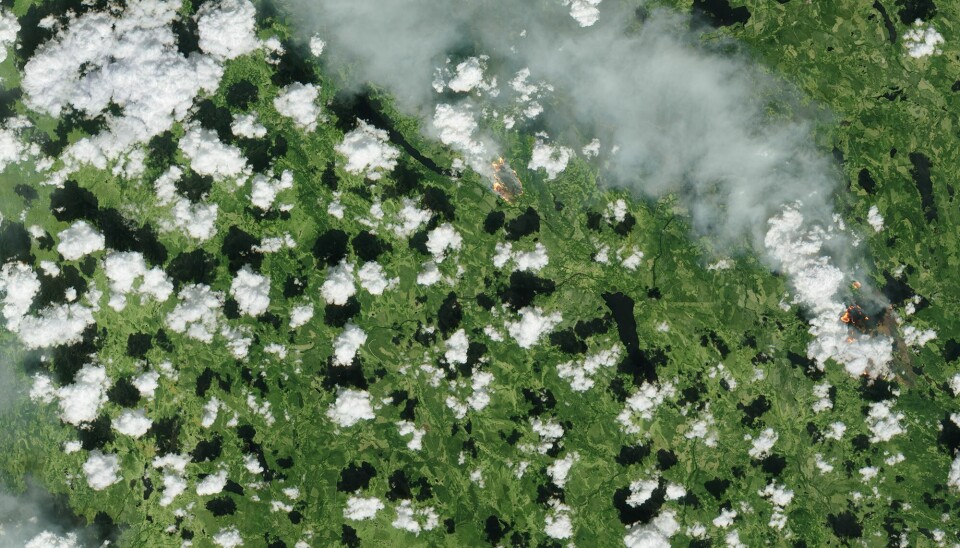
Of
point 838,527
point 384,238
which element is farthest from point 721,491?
point 384,238

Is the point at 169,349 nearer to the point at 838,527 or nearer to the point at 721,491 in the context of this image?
the point at 721,491

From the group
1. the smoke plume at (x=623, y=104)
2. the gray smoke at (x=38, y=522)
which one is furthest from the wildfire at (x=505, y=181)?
the gray smoke at (x=38, y=522)

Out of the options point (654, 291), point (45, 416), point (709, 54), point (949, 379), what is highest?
point (709, 54)

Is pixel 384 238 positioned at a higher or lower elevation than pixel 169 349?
higher

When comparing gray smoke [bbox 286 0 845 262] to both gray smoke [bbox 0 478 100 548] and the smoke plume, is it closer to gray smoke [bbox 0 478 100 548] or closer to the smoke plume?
the smoke plume

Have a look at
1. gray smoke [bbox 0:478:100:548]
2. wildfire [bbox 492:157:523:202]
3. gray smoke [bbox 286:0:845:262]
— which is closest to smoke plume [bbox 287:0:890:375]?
gray smoke [bbox 286:0:845:262]

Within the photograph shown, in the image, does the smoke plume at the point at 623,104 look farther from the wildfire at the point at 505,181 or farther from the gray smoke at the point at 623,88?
the wildfire at the point at 505,181

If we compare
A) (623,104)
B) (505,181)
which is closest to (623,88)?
(623,104)
